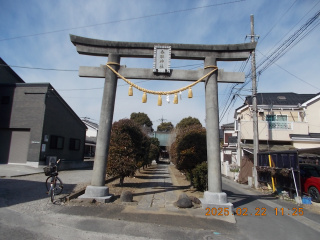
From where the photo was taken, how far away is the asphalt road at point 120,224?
16.7 feet

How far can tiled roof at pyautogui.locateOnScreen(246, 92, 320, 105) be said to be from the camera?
22344 millimetres

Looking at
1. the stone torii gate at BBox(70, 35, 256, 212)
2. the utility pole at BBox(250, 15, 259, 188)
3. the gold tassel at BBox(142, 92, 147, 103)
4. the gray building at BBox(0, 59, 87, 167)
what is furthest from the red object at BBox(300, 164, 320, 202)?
the gray building at BBox(0, 59, 87, 167)

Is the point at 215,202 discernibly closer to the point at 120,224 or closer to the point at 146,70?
the point at 120,224

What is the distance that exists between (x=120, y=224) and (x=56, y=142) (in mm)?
15972

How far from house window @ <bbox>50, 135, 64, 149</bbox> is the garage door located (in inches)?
73.4

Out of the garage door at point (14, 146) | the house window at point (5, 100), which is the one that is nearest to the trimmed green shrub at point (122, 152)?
the garage door at point (14, 146)

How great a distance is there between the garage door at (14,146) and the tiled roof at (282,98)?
20.9 metres

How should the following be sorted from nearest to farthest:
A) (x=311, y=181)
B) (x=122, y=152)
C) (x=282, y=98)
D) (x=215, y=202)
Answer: (x=215, y=202) < (x=311, y=181) < (x=122, y=152) < (x=282, y=98)

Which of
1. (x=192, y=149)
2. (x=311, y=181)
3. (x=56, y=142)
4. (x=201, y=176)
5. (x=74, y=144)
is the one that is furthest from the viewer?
(x=74, y=144)

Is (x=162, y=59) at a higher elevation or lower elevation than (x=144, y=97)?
higher

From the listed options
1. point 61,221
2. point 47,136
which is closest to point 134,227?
point 61,221

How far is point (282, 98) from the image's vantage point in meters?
23.7
